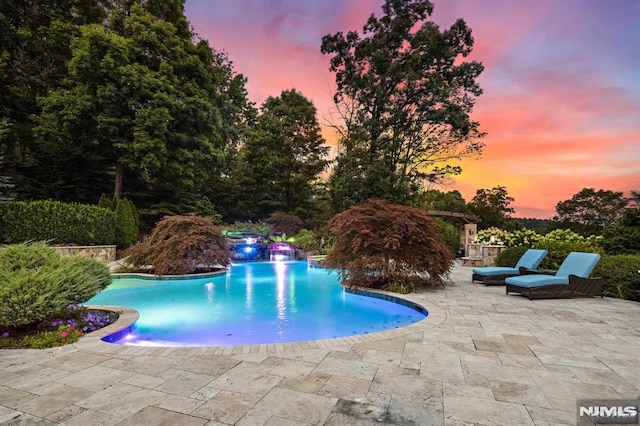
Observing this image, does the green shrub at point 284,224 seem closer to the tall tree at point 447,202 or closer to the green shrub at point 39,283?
the tall tree at point 447,202

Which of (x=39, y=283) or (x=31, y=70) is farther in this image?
(x=31, y=70)

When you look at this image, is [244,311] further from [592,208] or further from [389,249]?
[592,208]

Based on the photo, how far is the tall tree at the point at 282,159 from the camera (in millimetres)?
22406

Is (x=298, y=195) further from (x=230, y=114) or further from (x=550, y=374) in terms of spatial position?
(x=550, y=374)

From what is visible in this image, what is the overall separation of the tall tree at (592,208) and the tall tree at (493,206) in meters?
3.54

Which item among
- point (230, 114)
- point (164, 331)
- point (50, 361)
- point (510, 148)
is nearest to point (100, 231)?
point (164, 331)

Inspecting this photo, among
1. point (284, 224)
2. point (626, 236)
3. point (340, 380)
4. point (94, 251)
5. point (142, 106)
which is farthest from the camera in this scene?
point (284, 224)

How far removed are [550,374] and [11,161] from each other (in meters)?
21.8

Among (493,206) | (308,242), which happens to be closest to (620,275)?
(308,242)

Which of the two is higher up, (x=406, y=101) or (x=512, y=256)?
(x=406, y=101)

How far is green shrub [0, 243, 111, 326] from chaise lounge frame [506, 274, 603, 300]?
7764 mm

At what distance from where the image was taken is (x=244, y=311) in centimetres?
678

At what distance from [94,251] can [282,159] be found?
13.2 metres

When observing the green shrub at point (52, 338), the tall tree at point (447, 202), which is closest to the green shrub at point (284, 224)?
the tall tree at point (447, 202)
